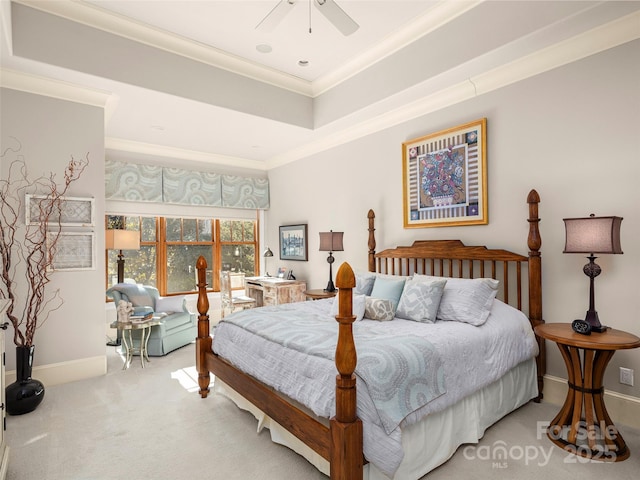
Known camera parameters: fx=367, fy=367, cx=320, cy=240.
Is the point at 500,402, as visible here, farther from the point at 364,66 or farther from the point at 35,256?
the point at 35,256

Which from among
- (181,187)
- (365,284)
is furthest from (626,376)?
(181,187)

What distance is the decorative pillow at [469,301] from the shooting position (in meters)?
2.76

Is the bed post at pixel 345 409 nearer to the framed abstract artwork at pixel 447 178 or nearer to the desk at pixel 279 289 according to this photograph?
the framed abstract artwork at pixel 447 178

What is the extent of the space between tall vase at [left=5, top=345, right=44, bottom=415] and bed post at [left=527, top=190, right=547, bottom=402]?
13.2 feet

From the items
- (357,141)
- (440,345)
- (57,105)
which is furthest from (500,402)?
(57,105)

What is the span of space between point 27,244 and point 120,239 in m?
1.41

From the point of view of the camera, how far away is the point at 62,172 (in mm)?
3523

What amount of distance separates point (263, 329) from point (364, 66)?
2878 mm

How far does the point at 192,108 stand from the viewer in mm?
3883

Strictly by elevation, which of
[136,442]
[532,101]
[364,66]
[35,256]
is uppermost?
[364,66]

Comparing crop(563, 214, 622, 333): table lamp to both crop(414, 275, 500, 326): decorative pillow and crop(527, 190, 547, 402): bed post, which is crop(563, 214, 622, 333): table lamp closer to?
crop(527, 190, 547, 402): bed post

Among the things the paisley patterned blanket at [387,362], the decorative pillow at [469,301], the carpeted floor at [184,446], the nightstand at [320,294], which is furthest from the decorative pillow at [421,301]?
the nightstand at [320,294]

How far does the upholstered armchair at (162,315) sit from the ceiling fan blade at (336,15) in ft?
11.3

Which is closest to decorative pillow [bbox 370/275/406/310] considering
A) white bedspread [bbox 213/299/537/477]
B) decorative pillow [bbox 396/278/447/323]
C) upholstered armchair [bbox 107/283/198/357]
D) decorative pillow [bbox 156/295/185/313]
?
decorative pillow [bbox 396/278/447/323]
